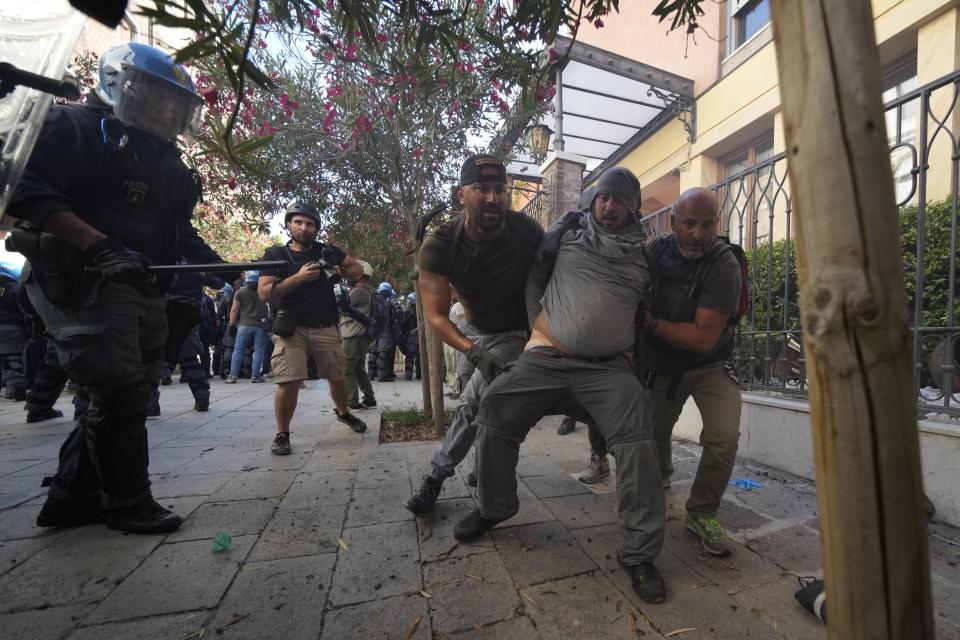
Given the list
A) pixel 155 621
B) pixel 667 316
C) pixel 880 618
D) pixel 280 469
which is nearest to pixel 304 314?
pixel 280 469

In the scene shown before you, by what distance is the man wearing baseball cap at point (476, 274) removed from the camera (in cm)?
231

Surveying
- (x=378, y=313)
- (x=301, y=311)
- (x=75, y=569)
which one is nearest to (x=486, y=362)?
(x=75, y=569)

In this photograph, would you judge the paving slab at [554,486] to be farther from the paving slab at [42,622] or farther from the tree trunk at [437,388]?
the paving slab at [42,622]

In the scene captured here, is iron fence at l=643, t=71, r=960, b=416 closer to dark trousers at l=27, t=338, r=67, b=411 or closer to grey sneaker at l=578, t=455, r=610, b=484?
grey sneaker at l=578, t=455, r=610, b=484

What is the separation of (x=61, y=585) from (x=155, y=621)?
54cm

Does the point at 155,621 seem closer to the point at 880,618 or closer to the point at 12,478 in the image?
the point at 880,618

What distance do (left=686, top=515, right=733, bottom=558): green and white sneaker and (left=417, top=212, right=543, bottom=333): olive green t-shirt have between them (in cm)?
146

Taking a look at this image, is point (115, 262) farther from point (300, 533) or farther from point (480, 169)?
point (480, 169)

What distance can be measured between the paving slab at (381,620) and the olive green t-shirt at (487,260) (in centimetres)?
148

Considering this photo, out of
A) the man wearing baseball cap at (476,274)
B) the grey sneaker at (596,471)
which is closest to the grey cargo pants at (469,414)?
the man wearing baseball cap at (476,274)

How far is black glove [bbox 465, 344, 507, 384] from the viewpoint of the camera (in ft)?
7.37

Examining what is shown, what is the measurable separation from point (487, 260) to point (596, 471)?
1.62 meters

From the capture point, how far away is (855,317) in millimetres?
670

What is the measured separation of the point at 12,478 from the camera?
2.84m
